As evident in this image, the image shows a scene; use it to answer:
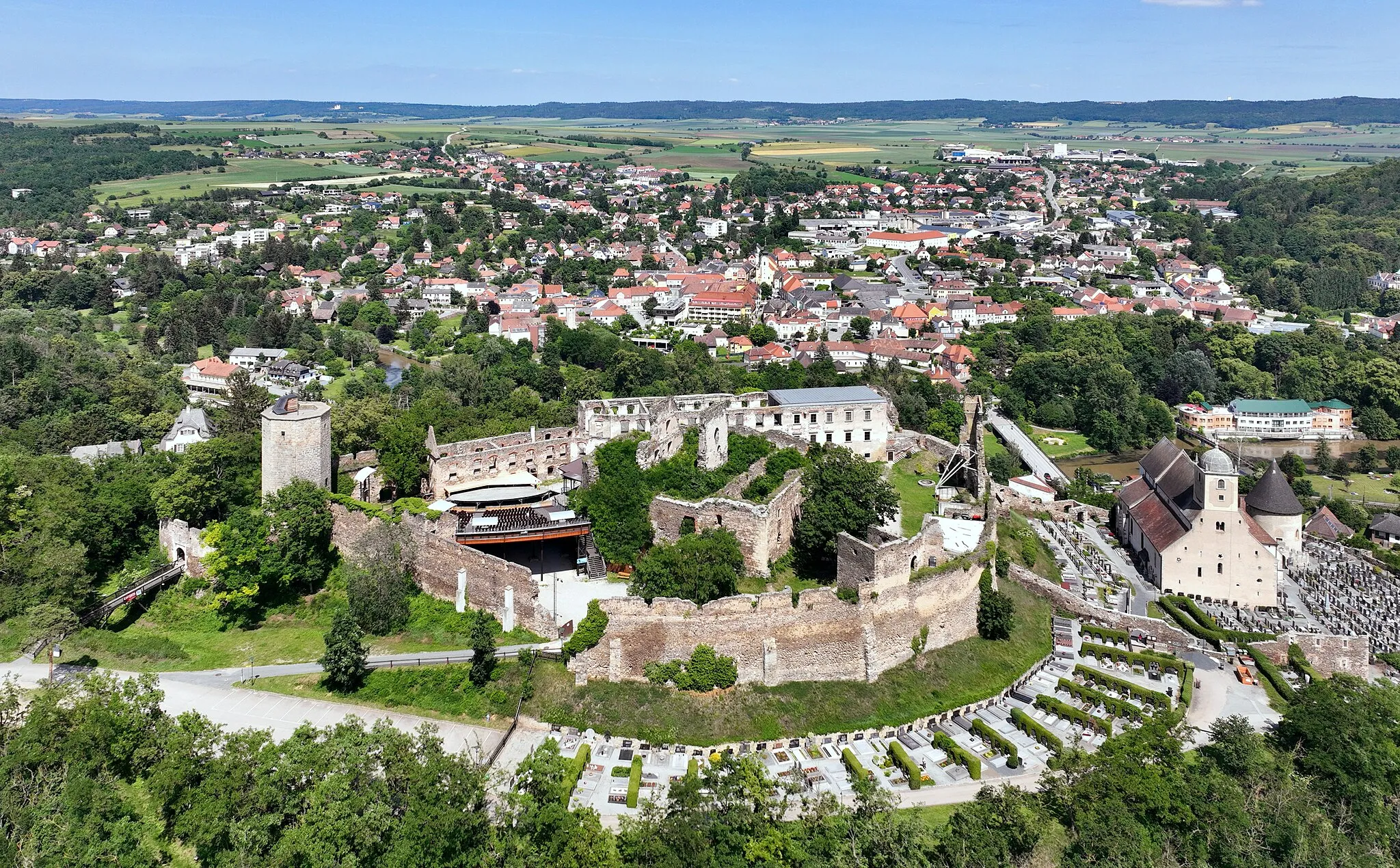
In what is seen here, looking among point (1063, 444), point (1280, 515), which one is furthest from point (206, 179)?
point (1280, 515)

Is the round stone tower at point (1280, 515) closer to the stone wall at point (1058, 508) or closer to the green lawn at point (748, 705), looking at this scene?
the stone wall at point (1058, 508)

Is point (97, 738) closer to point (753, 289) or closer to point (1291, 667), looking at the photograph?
point (1291, 667)

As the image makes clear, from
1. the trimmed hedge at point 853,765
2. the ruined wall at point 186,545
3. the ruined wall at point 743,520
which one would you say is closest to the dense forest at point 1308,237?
the ruined wall at point 743,520

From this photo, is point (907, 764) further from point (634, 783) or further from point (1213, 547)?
point (1213, 547)

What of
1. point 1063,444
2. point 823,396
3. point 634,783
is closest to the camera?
point 634,783

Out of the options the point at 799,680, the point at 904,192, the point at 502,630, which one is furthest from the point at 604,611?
the point at 904,192
